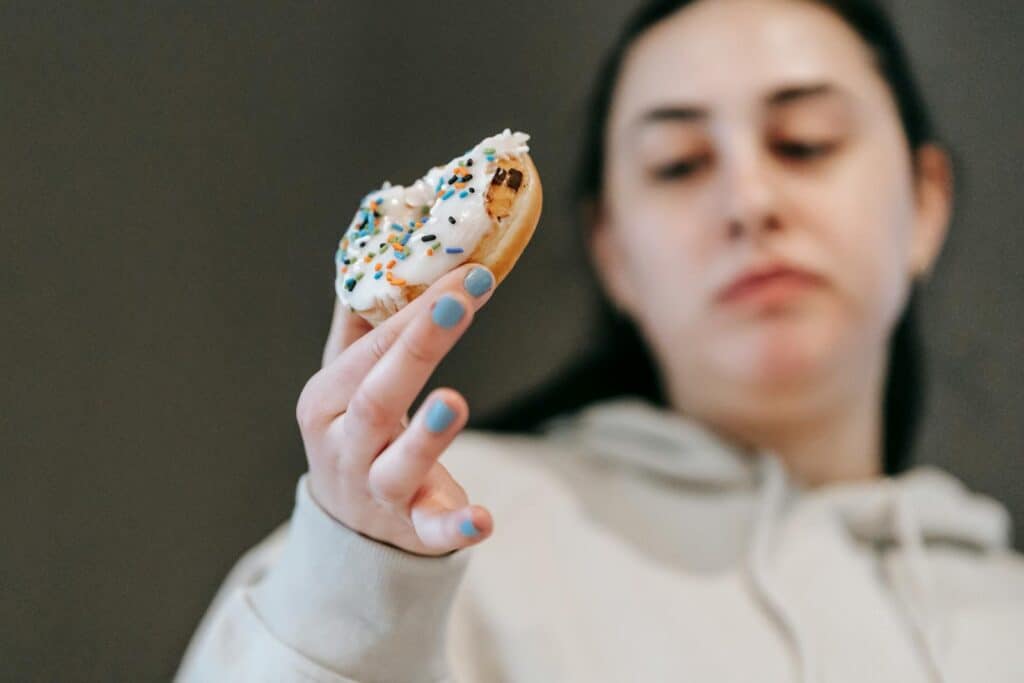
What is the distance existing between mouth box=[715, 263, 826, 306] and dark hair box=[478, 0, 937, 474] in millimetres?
212

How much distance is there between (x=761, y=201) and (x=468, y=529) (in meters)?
0.53

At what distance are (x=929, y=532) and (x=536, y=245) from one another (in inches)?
21.2

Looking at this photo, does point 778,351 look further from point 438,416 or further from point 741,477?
point 438,416

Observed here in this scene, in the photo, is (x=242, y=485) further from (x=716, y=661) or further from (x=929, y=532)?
(x=929, y=532)

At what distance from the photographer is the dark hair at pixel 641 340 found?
3.17 feet

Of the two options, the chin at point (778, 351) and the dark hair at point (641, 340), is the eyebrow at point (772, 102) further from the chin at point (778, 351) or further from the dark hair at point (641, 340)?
the chin at point (778, 351)

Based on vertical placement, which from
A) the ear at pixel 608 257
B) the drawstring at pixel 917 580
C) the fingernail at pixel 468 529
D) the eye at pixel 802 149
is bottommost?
the drawstring at pixel 917 580

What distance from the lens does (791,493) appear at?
0.90 meters

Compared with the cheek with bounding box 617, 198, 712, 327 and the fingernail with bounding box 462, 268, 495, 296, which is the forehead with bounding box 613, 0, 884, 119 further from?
the fingernail with bounding box 462, 268, 495, 296

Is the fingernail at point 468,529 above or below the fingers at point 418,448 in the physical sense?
below

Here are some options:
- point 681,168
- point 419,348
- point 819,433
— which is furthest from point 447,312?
point 819,433

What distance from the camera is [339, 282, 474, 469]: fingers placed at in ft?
1.40

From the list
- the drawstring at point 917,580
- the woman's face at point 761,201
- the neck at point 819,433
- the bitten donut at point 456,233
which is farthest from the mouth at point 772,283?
the bitten donut at point 456,233

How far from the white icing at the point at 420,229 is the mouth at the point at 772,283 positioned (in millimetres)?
393
